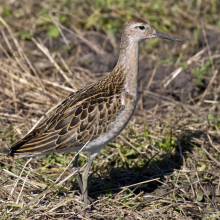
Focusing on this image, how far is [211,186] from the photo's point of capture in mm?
5250

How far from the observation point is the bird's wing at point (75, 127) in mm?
4621

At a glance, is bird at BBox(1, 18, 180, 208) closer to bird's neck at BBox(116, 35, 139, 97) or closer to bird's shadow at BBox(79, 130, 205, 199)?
bird's neck at BBox(116, 35, 139, 97)

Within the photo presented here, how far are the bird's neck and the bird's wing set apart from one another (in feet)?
0.84

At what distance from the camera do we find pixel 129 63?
5.04 meters

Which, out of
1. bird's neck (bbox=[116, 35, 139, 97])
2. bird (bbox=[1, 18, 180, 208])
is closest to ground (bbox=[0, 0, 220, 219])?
bird (bbox=[1, 18, 180, 208])

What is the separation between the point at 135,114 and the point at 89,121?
2.13 m

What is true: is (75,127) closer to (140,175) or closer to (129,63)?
(129,63)

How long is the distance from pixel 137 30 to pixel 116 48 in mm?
3357

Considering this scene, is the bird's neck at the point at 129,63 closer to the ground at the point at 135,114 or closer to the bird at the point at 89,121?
the bird at the point at 89,121

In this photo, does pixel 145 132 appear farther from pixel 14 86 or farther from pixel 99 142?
pixel 14 86

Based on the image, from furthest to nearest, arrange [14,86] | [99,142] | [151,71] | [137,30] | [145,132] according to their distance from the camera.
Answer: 1. [151,71]
2. [14,86]
3. [145,132]
4. [137,30]
5. [99,142]

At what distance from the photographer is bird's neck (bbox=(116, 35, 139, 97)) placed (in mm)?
4957

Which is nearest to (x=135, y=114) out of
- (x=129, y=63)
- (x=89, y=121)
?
(x=129, y=63)

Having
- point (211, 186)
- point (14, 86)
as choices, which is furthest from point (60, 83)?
point (211, 186)
